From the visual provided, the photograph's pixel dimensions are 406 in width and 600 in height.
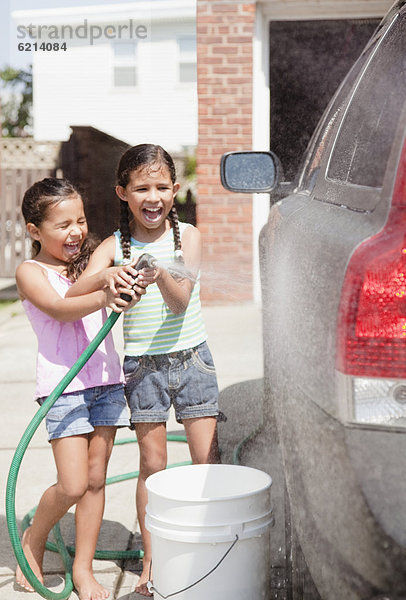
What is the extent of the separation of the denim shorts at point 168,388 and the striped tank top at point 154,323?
0.03 meters

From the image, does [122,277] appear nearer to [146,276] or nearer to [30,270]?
[146,276]

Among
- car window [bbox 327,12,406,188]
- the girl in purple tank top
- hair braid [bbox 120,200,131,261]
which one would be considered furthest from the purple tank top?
car window [bbox 327,12,406,188]

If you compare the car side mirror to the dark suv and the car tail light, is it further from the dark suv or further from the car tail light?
the car tail light

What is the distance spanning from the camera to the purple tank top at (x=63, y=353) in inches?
119

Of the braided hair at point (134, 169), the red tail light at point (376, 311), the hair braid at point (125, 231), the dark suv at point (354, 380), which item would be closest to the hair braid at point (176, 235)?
the braided hair at point (134, 169)

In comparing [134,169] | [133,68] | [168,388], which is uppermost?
[133,68]

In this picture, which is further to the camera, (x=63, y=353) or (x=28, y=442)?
(x=63, y=353)

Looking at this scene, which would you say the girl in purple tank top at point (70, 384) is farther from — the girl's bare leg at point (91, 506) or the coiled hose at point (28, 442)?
the coiled hose at point (28, 442)

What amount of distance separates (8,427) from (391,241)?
3.79 m

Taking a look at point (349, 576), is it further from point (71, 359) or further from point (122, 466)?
point (122, 466)

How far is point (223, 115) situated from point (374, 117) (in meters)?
6.65

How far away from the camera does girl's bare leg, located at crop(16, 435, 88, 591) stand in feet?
9.62

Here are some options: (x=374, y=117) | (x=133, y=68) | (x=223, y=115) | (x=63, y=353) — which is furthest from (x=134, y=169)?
(x=133, y=68)

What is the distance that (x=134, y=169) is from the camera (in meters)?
2.98
